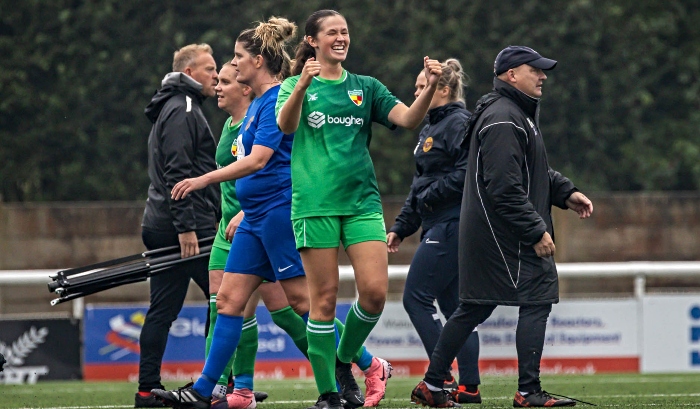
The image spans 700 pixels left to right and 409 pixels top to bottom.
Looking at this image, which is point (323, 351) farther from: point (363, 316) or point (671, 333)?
point (671, 333)

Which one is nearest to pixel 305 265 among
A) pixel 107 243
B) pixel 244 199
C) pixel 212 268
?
pixel 244 199

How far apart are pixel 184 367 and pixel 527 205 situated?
6.55 metres

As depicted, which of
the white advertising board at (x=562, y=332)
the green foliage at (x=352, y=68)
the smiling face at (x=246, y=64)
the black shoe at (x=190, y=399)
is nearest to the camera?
the black shoe at (x=190, y=399)

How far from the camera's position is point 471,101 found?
20703 millimetres

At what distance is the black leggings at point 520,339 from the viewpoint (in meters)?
6.80

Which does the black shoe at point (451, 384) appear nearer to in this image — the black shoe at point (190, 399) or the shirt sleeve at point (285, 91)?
the black shoe at point (190, 399)

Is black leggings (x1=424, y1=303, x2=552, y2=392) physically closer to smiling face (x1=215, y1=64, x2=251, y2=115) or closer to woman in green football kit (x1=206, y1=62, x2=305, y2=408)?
woman in green football kit (x1=206, y1=62, x2=305, y2=408)

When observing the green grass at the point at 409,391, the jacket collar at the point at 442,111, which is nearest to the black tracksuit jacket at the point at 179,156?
the green grass at the point at 409,391

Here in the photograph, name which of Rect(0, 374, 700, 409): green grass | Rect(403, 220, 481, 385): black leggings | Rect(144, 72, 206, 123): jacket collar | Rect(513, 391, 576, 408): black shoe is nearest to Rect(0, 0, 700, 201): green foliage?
Rect(0, 374, 700, 409): green grass

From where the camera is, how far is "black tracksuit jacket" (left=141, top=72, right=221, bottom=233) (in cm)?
775

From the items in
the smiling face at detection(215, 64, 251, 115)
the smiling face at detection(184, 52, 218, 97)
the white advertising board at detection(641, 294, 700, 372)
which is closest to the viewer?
the smiling face at detection(215, 64, 251, 115)

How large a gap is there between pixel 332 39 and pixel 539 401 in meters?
2.26

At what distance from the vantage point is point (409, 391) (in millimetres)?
9453

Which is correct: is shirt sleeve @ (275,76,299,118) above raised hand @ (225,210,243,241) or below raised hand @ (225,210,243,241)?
above
